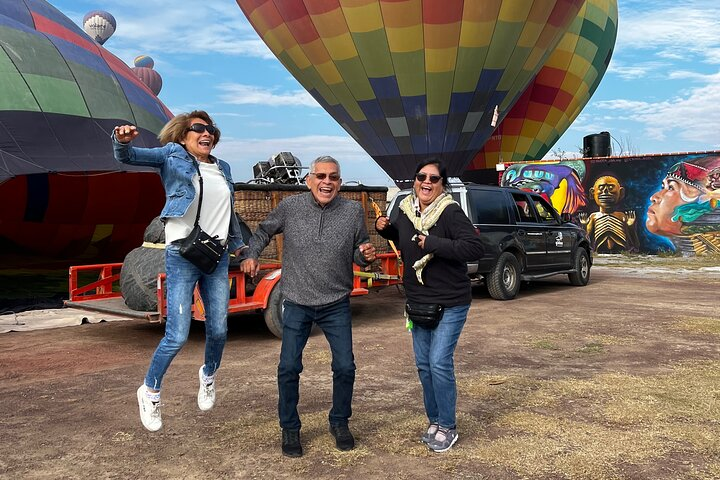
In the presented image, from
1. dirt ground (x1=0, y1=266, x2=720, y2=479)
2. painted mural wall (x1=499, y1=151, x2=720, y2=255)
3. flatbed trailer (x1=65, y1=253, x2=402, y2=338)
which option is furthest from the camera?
painted mural wall (x1=499, y1=151, x2=720, y2=255)

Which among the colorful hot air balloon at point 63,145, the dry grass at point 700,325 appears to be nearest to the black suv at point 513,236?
the dry grass at point 700,325

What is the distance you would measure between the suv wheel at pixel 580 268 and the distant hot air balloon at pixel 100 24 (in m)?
52.8

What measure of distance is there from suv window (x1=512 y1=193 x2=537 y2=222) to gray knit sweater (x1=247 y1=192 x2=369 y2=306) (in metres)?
8.38

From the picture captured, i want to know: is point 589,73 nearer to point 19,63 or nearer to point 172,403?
point 19,63

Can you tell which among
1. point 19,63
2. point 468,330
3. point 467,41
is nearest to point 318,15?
point 467,41

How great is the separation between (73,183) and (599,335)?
939 centimetres

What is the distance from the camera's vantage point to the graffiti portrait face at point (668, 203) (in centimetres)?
2222

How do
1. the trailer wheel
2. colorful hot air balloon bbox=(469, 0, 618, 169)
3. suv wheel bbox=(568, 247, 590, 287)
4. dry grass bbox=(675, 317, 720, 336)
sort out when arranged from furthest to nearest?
colorful hot air balloon bbox=(469, 0, 618, 169) → suv wheel bbox=(568, 247, 590, 287) → dry grass bbox=(675, 317, 720, 336) → the trailer wheel

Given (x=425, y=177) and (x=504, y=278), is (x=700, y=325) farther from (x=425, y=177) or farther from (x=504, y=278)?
(x=425, y=177)

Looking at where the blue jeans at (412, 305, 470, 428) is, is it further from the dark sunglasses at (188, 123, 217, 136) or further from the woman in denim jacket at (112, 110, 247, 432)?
the dark sunglasses at (188, 123, 217, 136)

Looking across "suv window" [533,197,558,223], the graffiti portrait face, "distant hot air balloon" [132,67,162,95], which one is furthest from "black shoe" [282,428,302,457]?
"distant hot air balloon" [132,67,162,95]

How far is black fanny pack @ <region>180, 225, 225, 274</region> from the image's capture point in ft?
12.8

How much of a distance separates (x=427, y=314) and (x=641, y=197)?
21.2 metres

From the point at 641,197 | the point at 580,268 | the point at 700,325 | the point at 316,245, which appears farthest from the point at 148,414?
the point at 641,197
